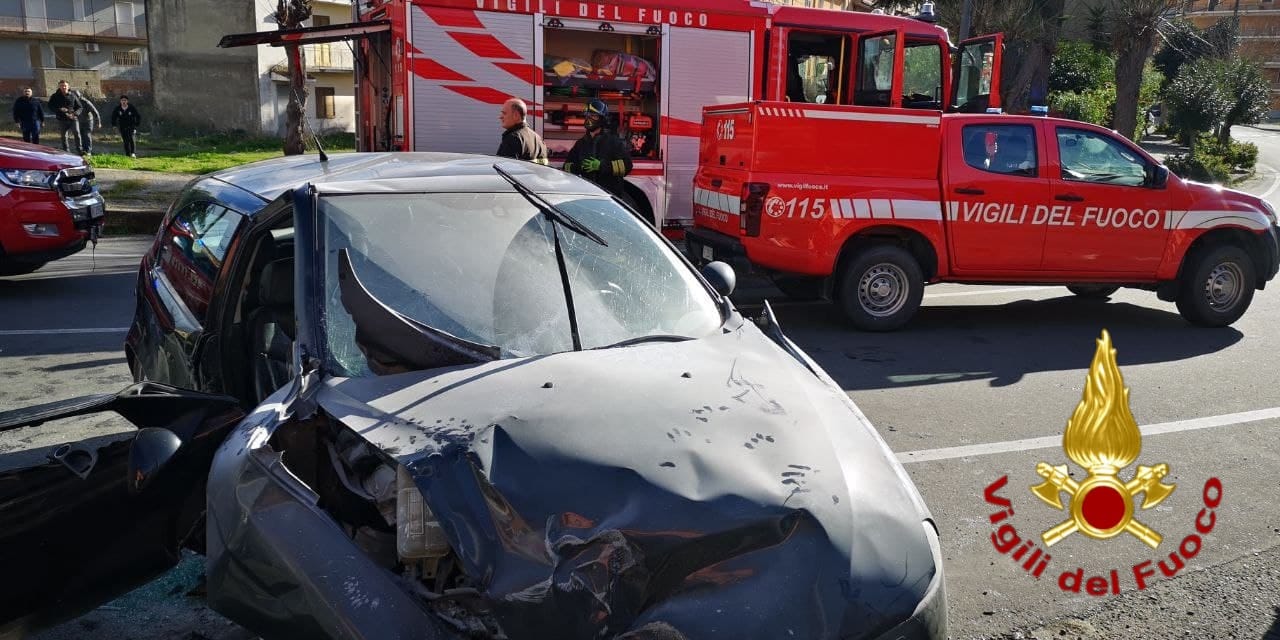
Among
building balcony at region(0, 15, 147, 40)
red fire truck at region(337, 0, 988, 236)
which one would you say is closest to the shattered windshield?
red fire truck at region(337, 0, 988, 236)

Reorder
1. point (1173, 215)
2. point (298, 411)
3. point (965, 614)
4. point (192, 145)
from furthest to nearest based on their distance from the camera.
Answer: point (192, 145), point (1173, 215), point (965, 614), point (298, 411)

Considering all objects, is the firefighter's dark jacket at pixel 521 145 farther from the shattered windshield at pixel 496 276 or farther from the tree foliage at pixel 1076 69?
the tree foliage at pixel 1076 69

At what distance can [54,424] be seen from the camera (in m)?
5.21

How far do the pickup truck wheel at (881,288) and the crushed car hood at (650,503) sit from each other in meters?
5.50

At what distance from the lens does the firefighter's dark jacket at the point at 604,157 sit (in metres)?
9.51

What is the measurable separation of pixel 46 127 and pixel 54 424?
3677cm

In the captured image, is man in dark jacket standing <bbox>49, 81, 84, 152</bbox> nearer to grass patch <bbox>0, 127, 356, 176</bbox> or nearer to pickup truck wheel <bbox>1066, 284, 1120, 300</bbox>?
grass patch <bbox>0, 127, 356, 176</bbox>

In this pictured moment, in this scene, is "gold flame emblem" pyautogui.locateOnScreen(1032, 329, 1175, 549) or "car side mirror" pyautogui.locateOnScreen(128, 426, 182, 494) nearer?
"car side mirror" pyautogui.locateOnScreen(128, 426, 182, 494)

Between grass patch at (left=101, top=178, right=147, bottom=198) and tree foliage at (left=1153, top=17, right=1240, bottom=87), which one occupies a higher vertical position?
tree foliage at (left=1153, top=17, right=1240, bottom=87)

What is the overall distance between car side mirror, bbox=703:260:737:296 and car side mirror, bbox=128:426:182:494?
7.34 ft

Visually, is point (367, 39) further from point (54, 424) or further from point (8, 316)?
point (54, 424)

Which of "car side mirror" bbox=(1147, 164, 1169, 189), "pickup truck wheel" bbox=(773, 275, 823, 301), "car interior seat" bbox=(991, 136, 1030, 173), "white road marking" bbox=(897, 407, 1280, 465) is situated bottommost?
"white road marking" bbox=(897, 407, 1280, 465)

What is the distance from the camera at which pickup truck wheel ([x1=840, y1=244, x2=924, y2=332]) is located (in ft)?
27.3

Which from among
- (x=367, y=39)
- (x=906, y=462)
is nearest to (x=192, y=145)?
(x=367, y=39)
